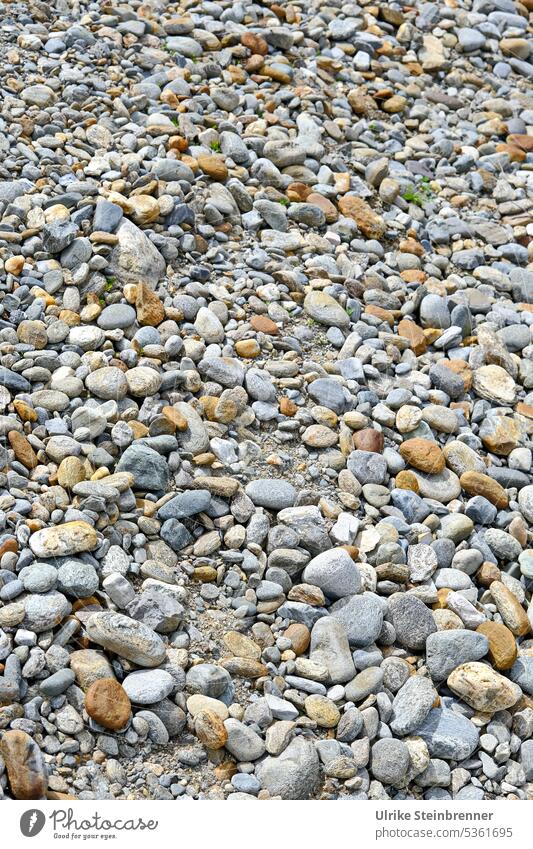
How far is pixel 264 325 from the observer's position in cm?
384

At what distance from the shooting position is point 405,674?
293 cm

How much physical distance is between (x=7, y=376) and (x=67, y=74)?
2.02 m

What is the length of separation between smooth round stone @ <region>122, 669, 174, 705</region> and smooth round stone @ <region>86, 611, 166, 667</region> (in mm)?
40

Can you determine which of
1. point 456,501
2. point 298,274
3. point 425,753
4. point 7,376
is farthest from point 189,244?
point 425,753

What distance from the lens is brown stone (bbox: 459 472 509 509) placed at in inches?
141

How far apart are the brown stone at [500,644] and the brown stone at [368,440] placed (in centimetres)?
81

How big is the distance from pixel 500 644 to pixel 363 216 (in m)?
2.37

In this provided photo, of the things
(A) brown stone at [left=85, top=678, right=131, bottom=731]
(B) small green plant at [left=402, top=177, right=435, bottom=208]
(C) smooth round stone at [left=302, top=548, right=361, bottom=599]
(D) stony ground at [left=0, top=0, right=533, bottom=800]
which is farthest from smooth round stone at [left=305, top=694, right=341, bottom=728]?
(B) small green plant at [left=402, top=177, right=435, bottom=208]

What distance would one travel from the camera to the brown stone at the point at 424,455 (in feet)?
11.7

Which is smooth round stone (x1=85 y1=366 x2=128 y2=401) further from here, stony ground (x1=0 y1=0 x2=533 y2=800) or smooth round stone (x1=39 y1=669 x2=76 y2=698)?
smooth round stone (x1=39 y1=669 x2=76 y2=698)

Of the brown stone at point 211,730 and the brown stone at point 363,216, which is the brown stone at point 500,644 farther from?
the brown stone at point 363,216

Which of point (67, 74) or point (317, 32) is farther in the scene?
point (317, 32)

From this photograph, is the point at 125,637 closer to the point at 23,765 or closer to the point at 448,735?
the point at 23,765

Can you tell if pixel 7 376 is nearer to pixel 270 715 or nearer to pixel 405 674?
pixel 270 715
